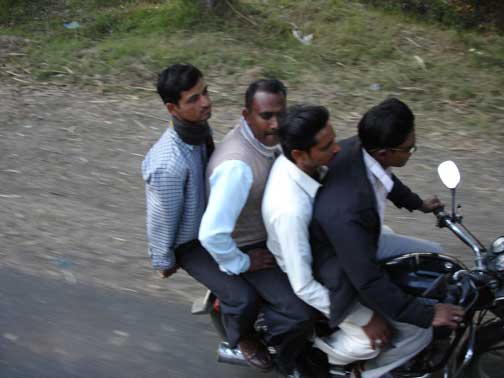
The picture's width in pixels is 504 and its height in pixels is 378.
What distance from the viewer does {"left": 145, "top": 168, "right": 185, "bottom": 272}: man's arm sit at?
9.64 feet

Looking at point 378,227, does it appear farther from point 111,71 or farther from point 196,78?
point 111,71

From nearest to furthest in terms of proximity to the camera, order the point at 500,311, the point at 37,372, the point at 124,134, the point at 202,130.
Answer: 1. the point at 500,311
2. the point at 202,130
3. the point at 37,372
4. the point at 124,134

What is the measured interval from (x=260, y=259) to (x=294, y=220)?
403mm

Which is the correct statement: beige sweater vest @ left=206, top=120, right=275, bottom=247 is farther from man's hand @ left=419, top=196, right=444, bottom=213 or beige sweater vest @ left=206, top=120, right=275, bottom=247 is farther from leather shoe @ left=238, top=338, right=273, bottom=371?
man's hand @ left=419, top=196, right=444, bottom=213

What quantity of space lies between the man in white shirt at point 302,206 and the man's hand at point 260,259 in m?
0.10

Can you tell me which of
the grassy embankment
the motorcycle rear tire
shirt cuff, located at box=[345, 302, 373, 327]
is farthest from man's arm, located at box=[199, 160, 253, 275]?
the grassy embankment

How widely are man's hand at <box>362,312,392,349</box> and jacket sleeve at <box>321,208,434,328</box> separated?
168 millimetres

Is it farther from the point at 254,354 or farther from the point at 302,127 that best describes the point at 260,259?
the point at 302,127

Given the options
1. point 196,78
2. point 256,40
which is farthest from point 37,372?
point 256,40

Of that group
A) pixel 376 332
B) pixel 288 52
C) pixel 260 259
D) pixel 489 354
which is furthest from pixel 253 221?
pixel 288 52

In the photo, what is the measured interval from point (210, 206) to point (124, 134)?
14.2 feet

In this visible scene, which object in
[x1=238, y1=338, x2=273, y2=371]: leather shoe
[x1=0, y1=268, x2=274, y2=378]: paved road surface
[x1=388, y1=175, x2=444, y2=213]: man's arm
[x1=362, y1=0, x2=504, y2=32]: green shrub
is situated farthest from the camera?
[x1=362, y1=0, x2=504, y2=32]: green shrub

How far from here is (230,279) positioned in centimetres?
307

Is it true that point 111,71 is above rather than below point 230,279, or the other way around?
below
